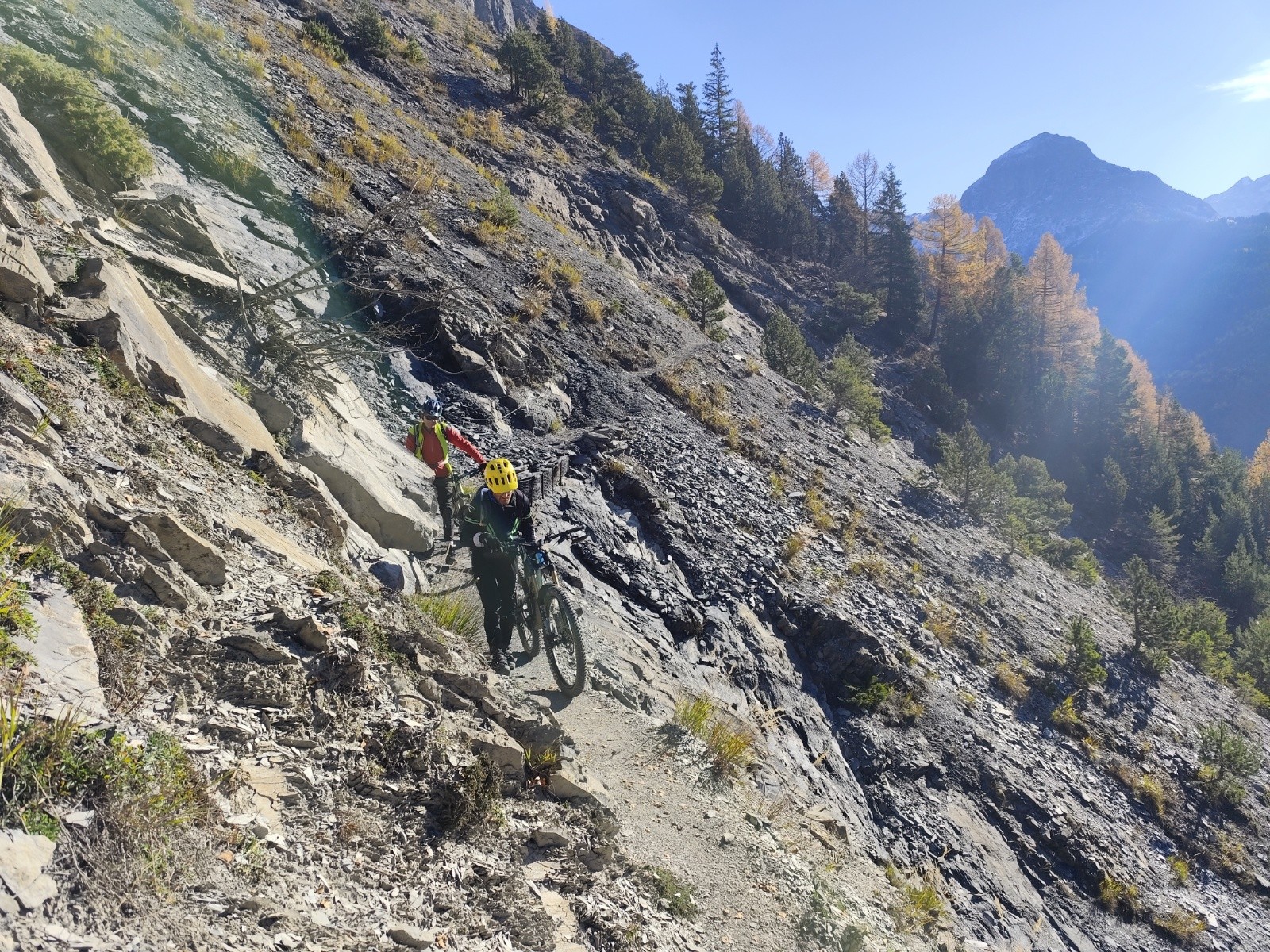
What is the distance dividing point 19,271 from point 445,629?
4.13 metres

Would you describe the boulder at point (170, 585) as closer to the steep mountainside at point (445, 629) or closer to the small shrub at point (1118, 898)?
the steep mountainside at point (445, 629)

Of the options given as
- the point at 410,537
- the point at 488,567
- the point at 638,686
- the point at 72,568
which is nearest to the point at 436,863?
the point at 72,568

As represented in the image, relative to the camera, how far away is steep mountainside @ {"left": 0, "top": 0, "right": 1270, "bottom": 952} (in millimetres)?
3135

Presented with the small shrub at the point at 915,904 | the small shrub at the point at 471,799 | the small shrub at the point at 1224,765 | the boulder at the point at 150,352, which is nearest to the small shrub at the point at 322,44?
the boulder at the point at 150,352

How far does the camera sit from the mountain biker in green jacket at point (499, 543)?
19.5 feet

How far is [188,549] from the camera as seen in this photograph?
13.6ft

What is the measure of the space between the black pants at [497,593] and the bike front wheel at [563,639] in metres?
0.29

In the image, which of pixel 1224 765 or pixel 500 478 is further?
pixel 1224 765

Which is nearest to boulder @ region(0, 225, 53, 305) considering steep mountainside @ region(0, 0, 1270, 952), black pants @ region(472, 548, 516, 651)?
steep mountainside @ region(0, 0, 1270, 952)

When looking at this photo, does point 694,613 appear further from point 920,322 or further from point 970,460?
point 920,322

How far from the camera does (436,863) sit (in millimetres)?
3541

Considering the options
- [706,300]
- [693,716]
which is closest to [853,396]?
[706,300]

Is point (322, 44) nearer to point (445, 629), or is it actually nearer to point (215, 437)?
point (215, 437)

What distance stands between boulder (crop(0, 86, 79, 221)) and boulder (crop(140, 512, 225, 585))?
415 cm
